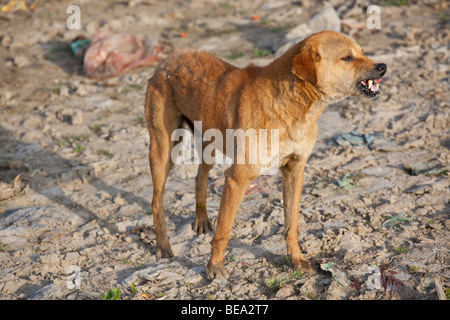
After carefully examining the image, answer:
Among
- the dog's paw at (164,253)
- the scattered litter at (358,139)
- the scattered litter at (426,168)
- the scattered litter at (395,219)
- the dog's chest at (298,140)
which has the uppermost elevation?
the dog's chest at (298,140)

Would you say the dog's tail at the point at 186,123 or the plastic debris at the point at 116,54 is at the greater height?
the plastic debris at the point at 116,54

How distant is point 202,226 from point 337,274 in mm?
1760

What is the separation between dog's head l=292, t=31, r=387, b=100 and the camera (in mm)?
4117

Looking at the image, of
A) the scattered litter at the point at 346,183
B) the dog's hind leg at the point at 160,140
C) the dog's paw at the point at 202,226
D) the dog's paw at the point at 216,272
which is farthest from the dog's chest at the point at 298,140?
the scattered litter at the point at 346,183

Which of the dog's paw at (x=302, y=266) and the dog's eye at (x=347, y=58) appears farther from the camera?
the dog's paw at (x=302, y=266)

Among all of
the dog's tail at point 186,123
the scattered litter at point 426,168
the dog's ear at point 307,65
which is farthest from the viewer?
the scattered litter at point 426,168

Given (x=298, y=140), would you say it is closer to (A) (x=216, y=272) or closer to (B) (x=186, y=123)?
(A) (x=216, y=272)

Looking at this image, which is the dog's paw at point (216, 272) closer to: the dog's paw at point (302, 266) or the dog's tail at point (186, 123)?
the dog's paw at point (302, 266)

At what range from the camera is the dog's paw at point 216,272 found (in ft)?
15.2

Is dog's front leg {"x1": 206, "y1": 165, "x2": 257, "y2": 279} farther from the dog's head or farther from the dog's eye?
the dog's eye

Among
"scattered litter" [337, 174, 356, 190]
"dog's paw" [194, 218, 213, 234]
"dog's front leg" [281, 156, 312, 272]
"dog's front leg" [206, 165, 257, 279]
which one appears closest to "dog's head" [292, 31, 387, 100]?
"dog's front leg" [281, 156, 312, 272]
